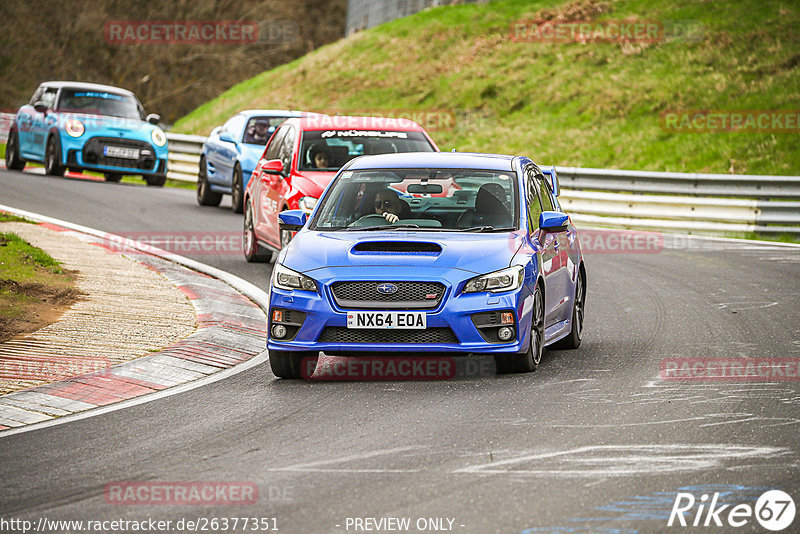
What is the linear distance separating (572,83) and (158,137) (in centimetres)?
1644

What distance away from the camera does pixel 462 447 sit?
23.5 feet

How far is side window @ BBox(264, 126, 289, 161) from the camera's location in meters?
16.2

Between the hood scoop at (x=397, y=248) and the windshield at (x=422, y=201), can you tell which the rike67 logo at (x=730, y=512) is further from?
the windshield at (x=422, y=201)

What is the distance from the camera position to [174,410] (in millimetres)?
8266

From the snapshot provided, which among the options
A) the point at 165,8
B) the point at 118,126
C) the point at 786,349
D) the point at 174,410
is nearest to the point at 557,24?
the point at 118,126

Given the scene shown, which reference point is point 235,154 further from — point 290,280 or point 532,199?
point 290,280

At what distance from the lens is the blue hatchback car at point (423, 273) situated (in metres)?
9.02

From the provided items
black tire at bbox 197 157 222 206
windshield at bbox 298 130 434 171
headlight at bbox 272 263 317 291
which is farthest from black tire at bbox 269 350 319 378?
black tire at bbox 197 157 222 206

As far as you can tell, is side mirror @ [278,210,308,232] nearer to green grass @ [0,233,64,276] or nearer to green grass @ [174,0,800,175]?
green grass @ [0,233,64,276]

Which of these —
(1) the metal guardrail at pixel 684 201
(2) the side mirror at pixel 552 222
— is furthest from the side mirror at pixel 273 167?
(1) the metal guardrail at pixel 684 201

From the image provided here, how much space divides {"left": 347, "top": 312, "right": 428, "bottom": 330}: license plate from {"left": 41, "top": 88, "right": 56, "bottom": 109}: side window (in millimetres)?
18785

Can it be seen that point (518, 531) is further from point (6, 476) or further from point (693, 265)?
point (693, 265)

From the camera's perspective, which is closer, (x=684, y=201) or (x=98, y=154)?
(x=684, y=201)

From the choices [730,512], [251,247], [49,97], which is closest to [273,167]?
[251,247]
